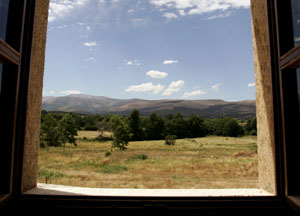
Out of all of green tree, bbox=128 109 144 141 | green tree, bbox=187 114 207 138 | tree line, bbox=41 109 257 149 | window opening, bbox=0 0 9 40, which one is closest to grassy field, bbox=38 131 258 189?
green tree, bbox=187 114 207 138

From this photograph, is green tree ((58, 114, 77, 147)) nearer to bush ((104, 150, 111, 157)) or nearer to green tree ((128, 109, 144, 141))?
bush ((104, 150, 111, 157))

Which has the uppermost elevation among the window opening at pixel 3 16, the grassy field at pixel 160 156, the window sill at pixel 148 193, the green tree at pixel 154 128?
the window opening at pixel 3 16

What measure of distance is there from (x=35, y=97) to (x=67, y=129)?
8.99 meters

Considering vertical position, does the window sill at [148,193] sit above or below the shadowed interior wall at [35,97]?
below

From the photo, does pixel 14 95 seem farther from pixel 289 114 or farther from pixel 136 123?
pixel 136 123

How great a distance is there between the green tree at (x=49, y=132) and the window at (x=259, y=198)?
8.95 m

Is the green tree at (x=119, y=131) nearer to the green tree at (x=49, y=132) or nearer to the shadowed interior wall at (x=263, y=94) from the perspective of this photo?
the green tree at (x=49, y=132)

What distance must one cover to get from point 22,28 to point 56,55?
2057 mm

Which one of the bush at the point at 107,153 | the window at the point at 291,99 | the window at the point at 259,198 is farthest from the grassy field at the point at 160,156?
the window at the point at 291,99

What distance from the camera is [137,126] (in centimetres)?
706

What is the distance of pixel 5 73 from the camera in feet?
3.53

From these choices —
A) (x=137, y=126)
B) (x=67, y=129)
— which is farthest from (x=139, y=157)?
(x=67, y=129)

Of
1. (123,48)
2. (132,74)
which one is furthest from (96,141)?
(123,48)

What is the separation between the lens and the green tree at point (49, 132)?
9.10m
